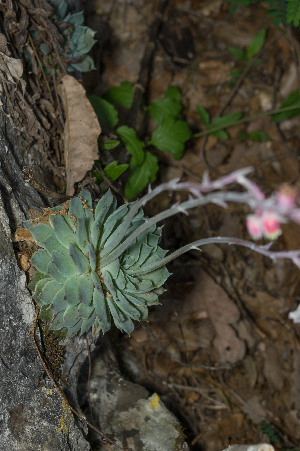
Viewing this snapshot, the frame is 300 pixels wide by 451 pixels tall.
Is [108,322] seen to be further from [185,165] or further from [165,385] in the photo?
[185,165]

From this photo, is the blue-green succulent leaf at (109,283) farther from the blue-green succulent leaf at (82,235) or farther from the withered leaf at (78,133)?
the withered leaf at (78,133)

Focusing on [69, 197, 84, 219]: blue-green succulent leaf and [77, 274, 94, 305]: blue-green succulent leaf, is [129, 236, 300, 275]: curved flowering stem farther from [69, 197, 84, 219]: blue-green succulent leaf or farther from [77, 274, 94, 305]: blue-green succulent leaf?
[69, 197, 84, 219]: blue-green succulent leaf

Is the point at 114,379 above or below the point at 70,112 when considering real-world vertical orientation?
below

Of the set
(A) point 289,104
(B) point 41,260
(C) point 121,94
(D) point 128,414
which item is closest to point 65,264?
(B) point 41,260

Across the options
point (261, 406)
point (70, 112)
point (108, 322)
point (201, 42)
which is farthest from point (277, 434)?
point (201, 42)

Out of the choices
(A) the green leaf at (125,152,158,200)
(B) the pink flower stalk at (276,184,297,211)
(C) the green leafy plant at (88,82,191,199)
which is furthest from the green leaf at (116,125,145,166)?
(B) the pink flower stalk at (276,184,297,211)

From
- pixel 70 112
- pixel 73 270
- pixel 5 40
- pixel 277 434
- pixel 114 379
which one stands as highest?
pixel 5 40

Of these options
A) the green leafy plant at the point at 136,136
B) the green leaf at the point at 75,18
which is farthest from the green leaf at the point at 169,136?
the green leaf at the point at 75,18
